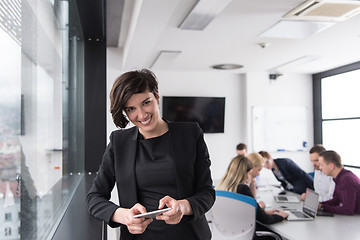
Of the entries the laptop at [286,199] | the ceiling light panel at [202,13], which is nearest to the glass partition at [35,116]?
the ceiling light panel at [202,13]

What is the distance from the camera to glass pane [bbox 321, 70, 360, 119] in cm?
620

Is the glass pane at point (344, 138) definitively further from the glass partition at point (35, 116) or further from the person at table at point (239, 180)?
the glass partition at point (35, 116)

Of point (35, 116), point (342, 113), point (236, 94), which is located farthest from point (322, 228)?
point (236, 94)

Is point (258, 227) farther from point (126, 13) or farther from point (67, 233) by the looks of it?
point (126, 13)

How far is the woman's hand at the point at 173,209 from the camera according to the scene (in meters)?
1.04

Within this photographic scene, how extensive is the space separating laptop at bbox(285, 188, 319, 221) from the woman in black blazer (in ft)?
7.45

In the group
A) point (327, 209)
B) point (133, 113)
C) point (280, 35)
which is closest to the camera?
point (133, 113)

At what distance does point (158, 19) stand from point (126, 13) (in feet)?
3.77

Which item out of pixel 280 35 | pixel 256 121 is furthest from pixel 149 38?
pixel 256 121

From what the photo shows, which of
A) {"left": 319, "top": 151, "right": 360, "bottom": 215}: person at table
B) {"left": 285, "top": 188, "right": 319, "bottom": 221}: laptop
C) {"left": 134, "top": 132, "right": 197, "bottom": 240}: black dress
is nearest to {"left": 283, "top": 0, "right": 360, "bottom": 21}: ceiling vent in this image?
{"left": 319, "top": 151, "right": 360, "bottom": 215}: person at table

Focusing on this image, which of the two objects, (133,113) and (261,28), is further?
(261,28)

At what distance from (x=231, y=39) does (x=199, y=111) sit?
275 cm

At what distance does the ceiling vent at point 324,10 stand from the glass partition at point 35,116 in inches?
84.8

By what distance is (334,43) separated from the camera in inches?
183
